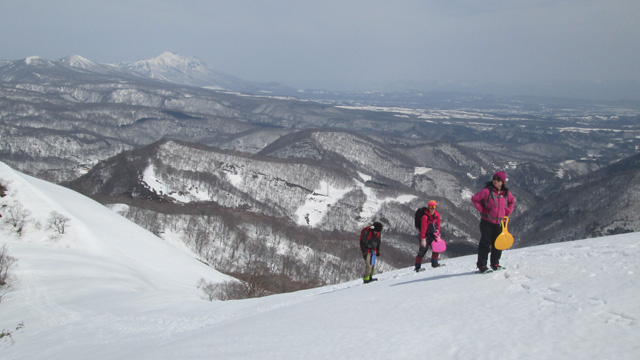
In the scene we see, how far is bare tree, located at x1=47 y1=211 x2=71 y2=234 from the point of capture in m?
48.8

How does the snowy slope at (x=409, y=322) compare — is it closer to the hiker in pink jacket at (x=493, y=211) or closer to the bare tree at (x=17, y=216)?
the hiker in pink jacket at (x=493, y=211)

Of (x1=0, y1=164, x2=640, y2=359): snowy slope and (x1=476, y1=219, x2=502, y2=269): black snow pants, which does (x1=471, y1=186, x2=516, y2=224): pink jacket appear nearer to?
(x1=476, y1=219, x2=502, y2=269): black snow pants

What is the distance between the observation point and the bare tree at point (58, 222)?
160 feet

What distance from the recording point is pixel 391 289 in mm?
12914

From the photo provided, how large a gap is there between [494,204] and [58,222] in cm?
5290

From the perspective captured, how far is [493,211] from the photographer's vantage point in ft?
39.1

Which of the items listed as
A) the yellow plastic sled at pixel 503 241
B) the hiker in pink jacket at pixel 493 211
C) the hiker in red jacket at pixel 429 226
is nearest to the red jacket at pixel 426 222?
the hiker in red jacket at pixel 429 226

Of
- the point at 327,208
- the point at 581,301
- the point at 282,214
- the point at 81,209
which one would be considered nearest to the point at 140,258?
the point at 81,209

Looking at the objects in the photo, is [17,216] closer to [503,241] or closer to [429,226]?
[429,226]

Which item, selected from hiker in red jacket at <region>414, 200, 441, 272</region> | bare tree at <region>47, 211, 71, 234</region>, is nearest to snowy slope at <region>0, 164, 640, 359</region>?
hiker in red jacket at <region>414, 200, 441, 272</region>

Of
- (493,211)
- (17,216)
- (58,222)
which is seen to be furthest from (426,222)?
(17,216)

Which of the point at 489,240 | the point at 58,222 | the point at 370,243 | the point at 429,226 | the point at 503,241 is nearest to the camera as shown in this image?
the point at 503,241

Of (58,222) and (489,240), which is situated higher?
(489,240)

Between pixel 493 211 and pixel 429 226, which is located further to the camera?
pixel 429 226
